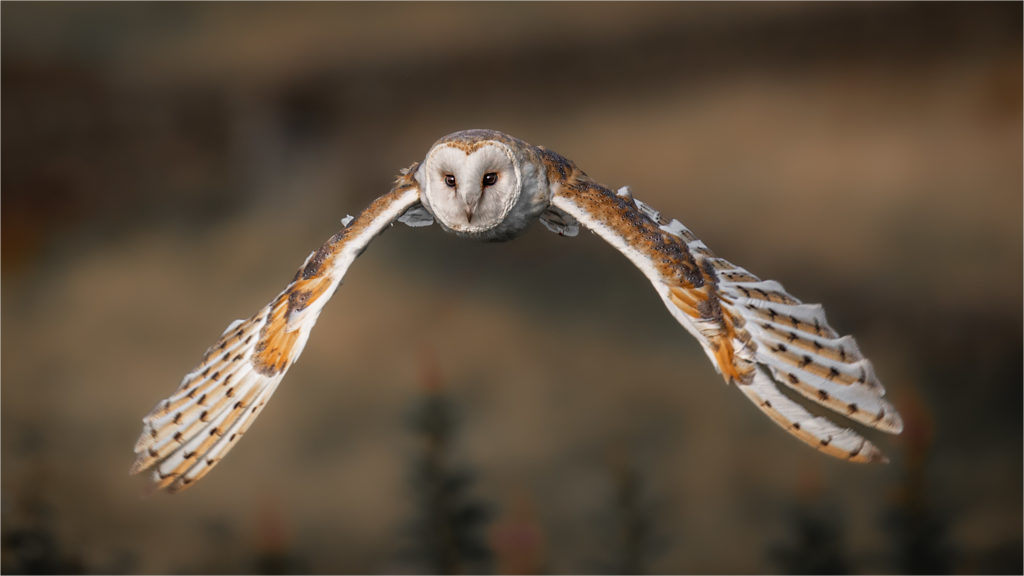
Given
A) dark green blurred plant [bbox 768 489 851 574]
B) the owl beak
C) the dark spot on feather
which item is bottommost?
dark green blurred plant [bbox 768 489 851 574]

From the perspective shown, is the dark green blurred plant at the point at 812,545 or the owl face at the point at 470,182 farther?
the dark green blurred plant at the point at 812,545

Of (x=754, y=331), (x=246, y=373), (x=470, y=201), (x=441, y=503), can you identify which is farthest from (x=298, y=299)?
(x=441, y=503)

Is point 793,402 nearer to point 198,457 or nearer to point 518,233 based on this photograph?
point 518,233

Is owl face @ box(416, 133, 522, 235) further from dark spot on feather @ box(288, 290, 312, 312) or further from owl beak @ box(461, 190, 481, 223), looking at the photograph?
dark spot on feather @ box(288, 290, 312, 312)

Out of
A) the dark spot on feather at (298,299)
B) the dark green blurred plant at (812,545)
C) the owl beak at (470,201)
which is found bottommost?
the dark green blurred plant at (812,545)

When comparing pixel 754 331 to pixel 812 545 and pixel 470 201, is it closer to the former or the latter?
pixel 470 201

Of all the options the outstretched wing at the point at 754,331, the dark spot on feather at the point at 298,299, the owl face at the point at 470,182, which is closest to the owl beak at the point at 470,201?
the owl face at the point at 470,182

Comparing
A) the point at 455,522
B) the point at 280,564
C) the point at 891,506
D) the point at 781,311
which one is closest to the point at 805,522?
the point at 891,506

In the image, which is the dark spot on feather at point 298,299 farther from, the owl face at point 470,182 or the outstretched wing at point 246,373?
the owl face at point 470,182

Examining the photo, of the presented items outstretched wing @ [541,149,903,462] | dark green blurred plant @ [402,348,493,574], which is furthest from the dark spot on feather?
dark green blurred plant @ [402,348,493,574]
